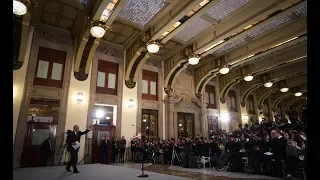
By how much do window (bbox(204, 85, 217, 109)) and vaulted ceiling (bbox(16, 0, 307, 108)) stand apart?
227 centimetres

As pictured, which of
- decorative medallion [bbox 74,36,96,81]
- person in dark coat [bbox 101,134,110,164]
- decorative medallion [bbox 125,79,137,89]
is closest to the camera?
person in dark coat [bbox 101,134,110,164]

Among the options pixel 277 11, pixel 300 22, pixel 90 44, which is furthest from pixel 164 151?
pixel 300 22

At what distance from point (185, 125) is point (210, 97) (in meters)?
4.18

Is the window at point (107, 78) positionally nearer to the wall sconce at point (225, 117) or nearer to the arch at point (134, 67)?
the arch at point (134, 67)

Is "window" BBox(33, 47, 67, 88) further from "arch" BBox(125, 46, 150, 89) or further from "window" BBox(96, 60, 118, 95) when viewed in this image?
"arch" BBox(125, 46, 150, 89)

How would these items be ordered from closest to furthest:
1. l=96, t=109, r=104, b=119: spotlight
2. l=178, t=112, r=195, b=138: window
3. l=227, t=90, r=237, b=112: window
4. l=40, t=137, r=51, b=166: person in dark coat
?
l=40, t=137, r=51, b=166: person in dark coat, l=96, t=109, r=104, b=119: spotlight, l=178, t=112, r=195, b=138: window, l=227, t=90, r=237, b=112: window

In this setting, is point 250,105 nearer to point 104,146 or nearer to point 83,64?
point 104,146

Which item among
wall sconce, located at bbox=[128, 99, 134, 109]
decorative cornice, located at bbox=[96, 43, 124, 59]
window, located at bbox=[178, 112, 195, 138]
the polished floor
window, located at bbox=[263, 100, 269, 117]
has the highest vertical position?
decorative cornice, located at bbox=[96, 43, 124, 59]

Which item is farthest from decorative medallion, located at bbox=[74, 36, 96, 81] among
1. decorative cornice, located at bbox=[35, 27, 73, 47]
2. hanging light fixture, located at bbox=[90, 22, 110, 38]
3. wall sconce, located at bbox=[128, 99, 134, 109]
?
wall sconce, located at bbox=[128, 99, 134, 109]

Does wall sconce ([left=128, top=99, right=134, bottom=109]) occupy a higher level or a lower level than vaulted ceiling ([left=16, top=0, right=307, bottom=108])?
lower

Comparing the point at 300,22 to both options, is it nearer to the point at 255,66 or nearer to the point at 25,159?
the point at 255,66

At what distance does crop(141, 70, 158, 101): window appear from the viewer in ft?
44.3

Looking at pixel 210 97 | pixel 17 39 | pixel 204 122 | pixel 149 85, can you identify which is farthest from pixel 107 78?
pixel 210 97
